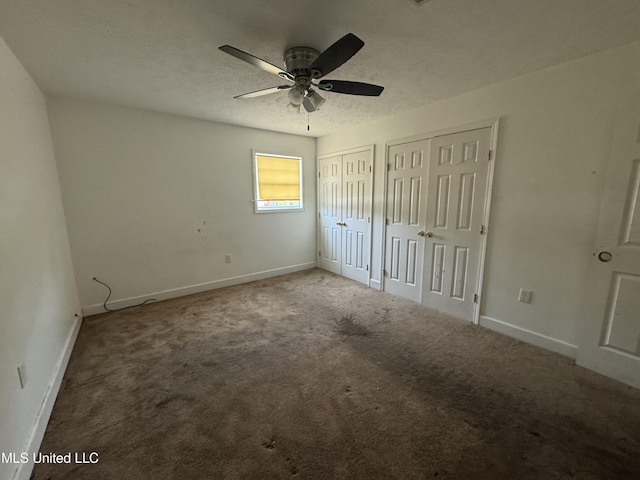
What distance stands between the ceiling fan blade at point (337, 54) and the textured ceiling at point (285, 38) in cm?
22

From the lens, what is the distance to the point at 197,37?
1723 mm

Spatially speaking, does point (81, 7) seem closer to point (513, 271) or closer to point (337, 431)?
point (337, 431)

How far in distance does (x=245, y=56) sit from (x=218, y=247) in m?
2.89

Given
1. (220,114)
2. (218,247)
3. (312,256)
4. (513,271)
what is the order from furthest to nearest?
1. (312,256)
2. (218,247)
3. (220,114)
4. (513,271)

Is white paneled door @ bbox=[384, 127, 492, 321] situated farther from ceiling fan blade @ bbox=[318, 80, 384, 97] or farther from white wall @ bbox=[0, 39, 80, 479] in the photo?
white wall @ bbox=[0, 39, 80, 479]

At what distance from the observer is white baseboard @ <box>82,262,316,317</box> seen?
10.2ft

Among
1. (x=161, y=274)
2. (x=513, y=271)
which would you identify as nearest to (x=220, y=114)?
(x=161, y=274)

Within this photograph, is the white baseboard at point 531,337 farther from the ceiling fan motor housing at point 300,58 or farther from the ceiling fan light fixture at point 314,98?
the ceiling fan motor housing at point 300,58

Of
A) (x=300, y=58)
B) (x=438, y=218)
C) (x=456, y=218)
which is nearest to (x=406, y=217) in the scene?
(x=438, y=218)

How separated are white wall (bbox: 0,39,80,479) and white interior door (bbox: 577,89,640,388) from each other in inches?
146

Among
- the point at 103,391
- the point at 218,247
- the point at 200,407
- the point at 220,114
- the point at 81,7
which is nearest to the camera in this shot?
the point at 81,7

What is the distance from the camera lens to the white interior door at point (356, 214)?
3876 mm

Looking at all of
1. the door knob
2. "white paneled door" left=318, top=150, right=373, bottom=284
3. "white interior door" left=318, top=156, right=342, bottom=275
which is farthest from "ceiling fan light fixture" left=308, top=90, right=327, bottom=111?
the door knob

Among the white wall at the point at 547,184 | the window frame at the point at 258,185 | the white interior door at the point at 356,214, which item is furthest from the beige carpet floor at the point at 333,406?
the window frame at the point at 258,185
